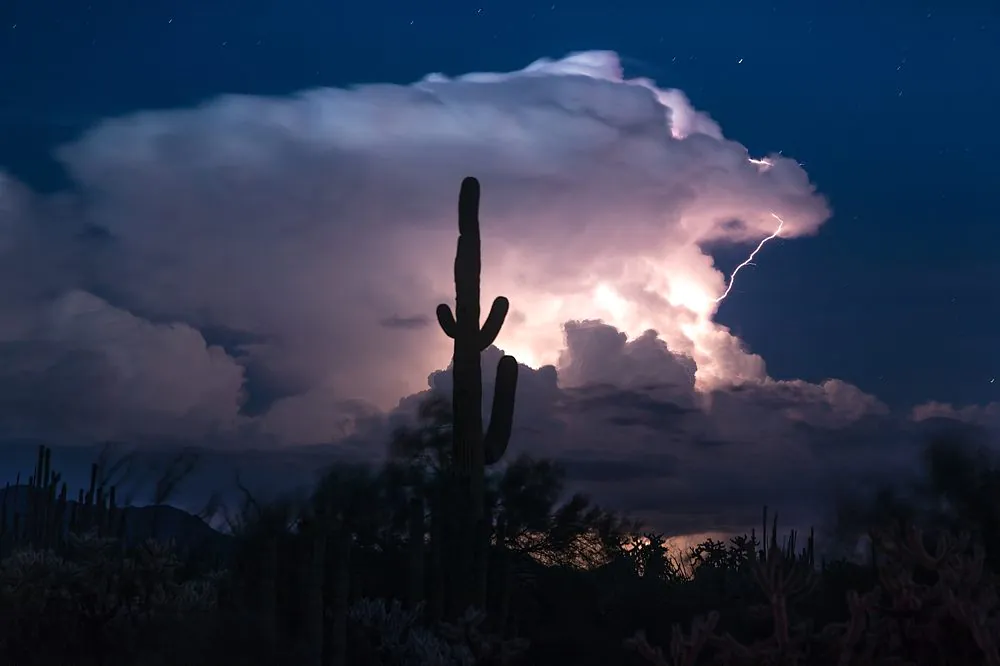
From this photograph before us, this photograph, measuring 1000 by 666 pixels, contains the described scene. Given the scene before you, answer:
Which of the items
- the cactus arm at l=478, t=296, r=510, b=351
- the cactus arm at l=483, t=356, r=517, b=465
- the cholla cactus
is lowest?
the cholla cactus

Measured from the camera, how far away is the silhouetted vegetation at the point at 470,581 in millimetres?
6797

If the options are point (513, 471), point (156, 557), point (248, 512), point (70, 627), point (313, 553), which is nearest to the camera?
point (313, 553)

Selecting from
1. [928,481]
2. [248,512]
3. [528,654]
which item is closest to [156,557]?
[248,512]

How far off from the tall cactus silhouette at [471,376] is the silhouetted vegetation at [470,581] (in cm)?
4

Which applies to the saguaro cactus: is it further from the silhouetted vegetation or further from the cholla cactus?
the cholla cactus

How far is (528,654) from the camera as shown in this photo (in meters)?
18.0

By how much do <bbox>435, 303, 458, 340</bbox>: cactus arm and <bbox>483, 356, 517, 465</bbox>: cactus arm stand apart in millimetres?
1165

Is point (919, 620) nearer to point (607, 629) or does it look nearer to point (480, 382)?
point (607, 629)

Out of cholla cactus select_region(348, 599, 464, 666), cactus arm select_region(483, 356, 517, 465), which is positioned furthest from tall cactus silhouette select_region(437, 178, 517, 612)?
cholla cactus select_region(348, 599, 464, 666)

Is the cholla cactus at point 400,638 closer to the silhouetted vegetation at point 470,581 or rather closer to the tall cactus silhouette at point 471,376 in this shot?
the silhouetted vegetation at point 470,581

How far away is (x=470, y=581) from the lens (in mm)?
17359

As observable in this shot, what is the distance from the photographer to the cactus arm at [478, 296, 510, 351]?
2317 centimetres

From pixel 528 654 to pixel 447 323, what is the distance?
7598 millimetres

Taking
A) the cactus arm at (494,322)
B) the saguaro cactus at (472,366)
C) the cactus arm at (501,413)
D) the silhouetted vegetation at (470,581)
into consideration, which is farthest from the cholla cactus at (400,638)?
the cactus arm at (494,322)
